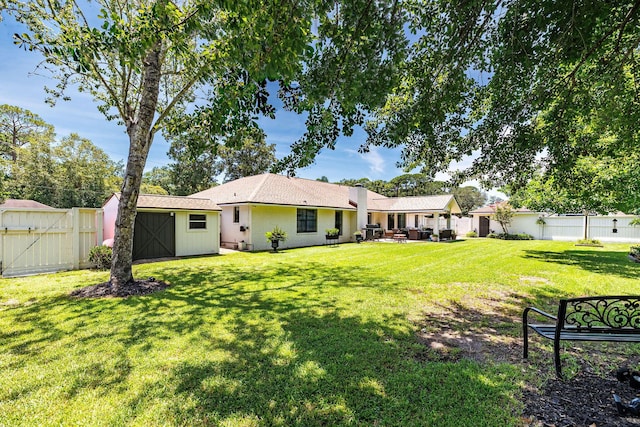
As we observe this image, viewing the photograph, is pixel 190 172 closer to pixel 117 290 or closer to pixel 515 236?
pixel 117 290

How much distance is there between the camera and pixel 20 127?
27.5 m

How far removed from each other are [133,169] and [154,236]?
587 cm

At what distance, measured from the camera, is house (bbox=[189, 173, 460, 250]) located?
1536 centimetres

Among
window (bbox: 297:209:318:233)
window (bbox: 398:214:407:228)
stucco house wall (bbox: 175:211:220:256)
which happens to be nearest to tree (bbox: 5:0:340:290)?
stucco house wall (bbox: 175:211:220:256)

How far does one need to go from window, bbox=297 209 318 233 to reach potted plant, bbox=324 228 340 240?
0.89 meters

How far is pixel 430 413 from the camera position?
2475 mm

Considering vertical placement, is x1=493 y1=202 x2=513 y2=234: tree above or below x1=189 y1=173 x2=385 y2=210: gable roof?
below

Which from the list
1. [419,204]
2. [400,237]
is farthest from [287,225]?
[419,204]

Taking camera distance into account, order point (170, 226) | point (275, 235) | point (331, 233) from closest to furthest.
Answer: point (170, 226) → point (275, 235) → point (331, 233)

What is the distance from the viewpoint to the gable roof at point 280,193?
15.8m

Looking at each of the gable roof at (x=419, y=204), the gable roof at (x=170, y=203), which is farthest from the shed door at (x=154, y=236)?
the gable roof at (x=419, y=204)

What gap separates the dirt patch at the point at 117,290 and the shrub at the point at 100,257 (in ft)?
9.49

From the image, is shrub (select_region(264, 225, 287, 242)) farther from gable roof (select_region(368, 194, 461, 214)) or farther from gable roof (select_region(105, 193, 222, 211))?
gable roof (select_region(368, 194, 461, 214))

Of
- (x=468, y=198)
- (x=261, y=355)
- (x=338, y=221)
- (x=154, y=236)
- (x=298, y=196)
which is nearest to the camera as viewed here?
(x=261, y=355)
